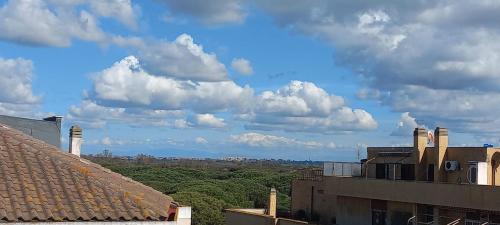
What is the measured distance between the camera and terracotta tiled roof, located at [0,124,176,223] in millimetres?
11641

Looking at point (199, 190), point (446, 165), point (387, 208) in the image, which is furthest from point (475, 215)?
point (199, 190)

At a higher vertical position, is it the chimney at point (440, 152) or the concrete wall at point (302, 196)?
the chimney at point (440, 152)

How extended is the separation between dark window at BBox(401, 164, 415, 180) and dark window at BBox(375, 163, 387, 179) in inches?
72.1

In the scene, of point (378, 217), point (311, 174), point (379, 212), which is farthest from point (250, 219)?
point (379, 212)

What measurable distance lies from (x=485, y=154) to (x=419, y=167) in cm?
521

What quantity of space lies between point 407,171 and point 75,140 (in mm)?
25629

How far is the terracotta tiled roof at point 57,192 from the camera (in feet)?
38.2

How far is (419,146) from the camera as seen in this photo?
39375 mm

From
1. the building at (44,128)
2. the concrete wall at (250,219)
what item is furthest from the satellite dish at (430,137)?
the building at (44,128)

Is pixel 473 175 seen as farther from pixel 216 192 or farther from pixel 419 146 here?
pixel 216 192

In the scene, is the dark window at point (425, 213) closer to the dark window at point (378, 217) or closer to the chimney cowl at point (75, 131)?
the dark window at point (378, 217)

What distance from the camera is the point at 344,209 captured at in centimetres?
4400

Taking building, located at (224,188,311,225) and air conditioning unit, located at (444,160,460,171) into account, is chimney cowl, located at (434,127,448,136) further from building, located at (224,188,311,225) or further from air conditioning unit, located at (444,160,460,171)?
building, located at (224,188,311,225)

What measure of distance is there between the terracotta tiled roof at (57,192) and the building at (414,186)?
23.1 metres
